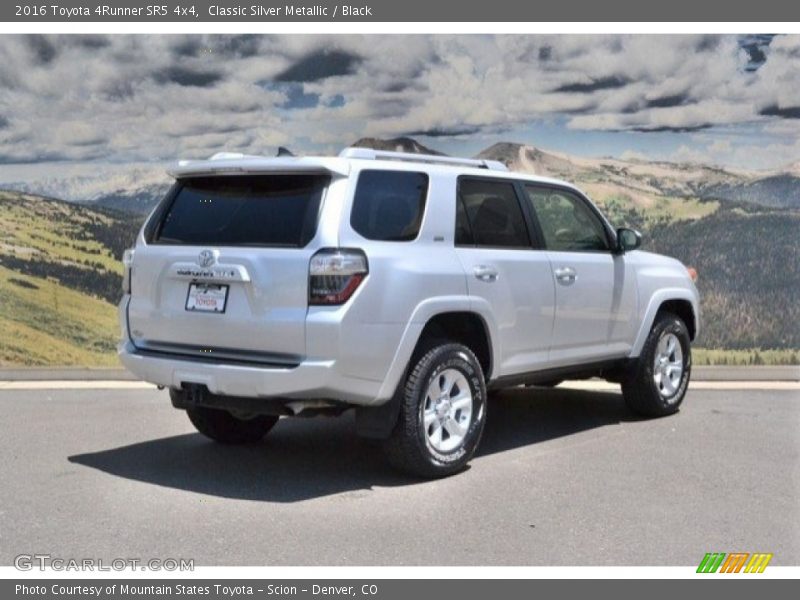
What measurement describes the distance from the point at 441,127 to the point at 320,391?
6277 mm

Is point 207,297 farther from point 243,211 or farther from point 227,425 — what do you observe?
point 227,425

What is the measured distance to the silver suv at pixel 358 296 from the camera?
6.25 meters

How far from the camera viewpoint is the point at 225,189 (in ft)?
22.5

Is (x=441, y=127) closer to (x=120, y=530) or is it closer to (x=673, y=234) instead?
(x=673, y=234)

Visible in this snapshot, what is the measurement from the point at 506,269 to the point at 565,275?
0.70 meters

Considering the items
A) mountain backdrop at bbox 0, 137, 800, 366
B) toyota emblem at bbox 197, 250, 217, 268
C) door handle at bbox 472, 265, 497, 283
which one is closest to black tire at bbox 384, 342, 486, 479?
door handle at bbox 472, 265, 497, 283

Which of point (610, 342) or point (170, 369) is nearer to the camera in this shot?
point (170, 369)

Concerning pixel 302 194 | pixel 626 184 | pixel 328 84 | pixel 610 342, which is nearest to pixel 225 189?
pixel 302 194

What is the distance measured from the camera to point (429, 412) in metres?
Result: 6.75

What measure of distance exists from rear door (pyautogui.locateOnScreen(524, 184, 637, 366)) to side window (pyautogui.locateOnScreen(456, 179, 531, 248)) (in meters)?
0.21

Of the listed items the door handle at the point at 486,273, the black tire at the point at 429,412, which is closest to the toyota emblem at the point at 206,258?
the black tire at the point at 429,412

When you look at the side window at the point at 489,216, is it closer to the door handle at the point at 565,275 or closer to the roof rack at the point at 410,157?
the roof rack at the point at 410,157

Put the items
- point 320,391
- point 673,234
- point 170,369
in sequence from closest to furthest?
point 320,391 → point 170,369 → point 673,234

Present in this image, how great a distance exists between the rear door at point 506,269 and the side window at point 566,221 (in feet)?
0.85
